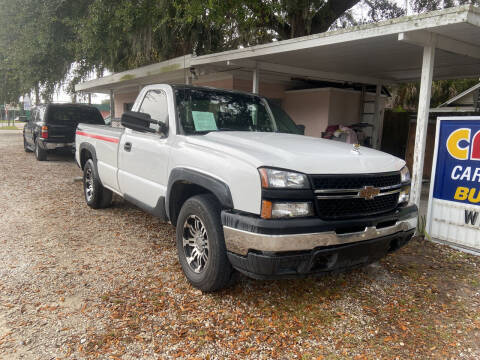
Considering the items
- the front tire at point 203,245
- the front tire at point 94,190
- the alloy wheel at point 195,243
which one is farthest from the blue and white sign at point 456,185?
the front tire at point 94,190

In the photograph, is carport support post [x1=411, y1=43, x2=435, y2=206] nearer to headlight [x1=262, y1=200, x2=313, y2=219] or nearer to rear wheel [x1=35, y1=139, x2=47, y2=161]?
headlight [x1=262, y1=200, x2=313, y2=219]

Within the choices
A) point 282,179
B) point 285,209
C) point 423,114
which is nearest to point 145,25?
point 423,114

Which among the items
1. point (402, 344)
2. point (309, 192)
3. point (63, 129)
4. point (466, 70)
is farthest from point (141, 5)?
point (402, 344)

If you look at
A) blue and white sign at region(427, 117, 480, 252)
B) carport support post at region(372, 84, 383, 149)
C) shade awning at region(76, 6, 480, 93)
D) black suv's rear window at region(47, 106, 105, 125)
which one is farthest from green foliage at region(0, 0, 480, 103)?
blue and white sign at region(427, 117, 480, 252)

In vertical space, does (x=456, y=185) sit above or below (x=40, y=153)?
above

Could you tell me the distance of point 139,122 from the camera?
3797 millimetres

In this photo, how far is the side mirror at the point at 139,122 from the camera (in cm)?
374

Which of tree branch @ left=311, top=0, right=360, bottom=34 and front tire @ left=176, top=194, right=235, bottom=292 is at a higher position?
tree branch @ left=311, top=0, right=360, bottom=34

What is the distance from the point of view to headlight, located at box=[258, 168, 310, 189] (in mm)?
2686

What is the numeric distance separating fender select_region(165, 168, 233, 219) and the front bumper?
127 mm

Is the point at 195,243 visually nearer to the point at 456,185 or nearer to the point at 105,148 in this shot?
the point at 105,148

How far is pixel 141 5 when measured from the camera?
32.2 feet

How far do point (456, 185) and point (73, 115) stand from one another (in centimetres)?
1075

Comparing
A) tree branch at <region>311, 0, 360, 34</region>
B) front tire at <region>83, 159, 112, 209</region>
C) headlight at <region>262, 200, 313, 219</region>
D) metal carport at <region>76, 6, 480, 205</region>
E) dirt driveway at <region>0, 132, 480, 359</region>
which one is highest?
tree branch at <region>311, 0, 360, 34</region>
